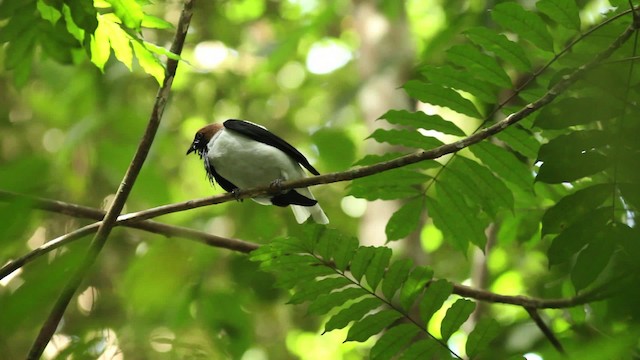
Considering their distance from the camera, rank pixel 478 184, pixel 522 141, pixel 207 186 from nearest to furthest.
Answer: pixel 522 141 → pixel 478 184 → pixel 207 186

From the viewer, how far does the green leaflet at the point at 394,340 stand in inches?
92.5

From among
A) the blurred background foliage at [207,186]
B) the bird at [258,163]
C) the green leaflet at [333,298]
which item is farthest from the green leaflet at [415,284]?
the bird at [258,163]

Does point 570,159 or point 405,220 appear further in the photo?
point 405,220

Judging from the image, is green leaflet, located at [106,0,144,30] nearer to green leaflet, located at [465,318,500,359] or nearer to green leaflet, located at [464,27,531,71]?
green leaflet, located at [464,27,531,71]

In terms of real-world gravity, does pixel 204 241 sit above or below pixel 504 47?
below

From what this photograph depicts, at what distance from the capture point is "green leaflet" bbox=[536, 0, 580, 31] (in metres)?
Answer: 2.42

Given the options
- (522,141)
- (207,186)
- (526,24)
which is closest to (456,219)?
(522,141)

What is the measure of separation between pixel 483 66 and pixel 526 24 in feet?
0.67

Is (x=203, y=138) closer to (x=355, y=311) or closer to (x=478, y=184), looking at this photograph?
(x=478, y=184)

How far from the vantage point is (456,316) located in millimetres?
2312

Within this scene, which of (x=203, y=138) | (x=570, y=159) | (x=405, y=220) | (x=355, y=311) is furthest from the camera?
(x=203, y=138)

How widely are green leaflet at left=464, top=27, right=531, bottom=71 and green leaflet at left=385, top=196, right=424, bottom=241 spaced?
668 millimetres

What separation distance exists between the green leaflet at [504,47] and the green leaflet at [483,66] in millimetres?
43

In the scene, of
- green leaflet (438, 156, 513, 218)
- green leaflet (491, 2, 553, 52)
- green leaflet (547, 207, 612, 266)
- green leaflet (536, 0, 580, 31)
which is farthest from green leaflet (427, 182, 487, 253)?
green leaflet (536, 0, 580, 31)
